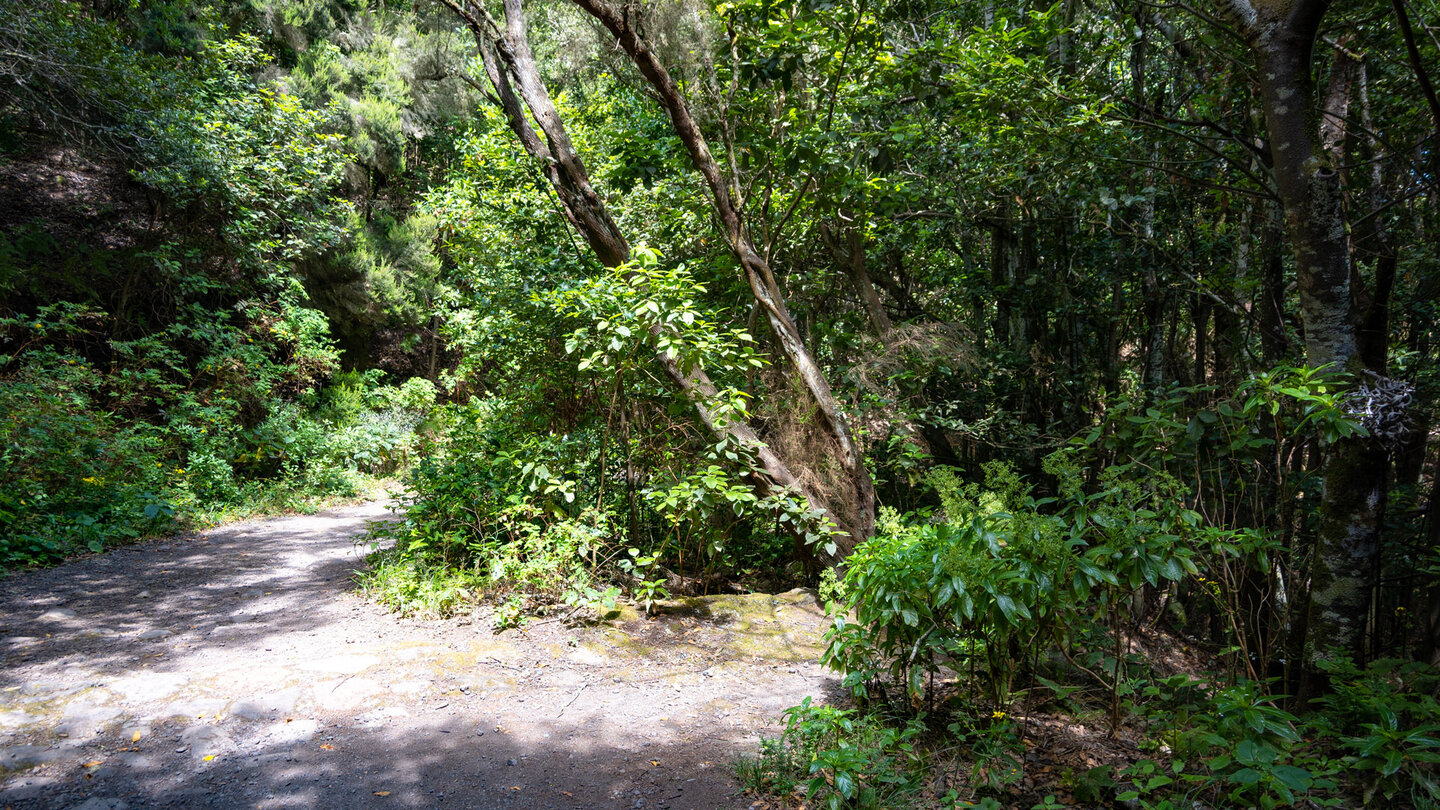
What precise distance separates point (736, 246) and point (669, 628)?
336cm

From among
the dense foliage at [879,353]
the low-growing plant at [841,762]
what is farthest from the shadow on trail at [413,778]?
the dense foliage at [879,353]

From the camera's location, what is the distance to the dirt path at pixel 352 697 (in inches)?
114

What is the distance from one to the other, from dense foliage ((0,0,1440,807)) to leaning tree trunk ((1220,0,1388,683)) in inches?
0.7

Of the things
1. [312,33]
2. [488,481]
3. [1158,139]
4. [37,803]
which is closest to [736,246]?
[488,481]

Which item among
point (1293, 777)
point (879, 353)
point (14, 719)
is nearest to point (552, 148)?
point (879, 353)

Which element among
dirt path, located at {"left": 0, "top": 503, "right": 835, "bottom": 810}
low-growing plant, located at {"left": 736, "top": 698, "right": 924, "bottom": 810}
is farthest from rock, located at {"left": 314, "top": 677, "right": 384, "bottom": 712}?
low-growing plant, located at {"left": 736, "top": 698, "right": 924, "bottom": 810}

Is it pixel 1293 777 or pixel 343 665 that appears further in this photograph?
pixel 343 665

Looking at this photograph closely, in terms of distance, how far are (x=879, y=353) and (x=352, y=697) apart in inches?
224

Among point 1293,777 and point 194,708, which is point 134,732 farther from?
point 1293,777

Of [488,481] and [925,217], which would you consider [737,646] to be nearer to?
[488,481]

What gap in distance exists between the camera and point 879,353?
24.1 ft

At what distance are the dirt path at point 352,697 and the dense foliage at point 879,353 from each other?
0.53 metres

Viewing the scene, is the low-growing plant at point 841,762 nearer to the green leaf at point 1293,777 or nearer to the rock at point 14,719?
the green leaf at point 1293,777

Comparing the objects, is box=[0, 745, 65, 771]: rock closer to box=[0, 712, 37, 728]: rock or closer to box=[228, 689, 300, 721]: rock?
box=[0, 712, 37, 728]: rock
